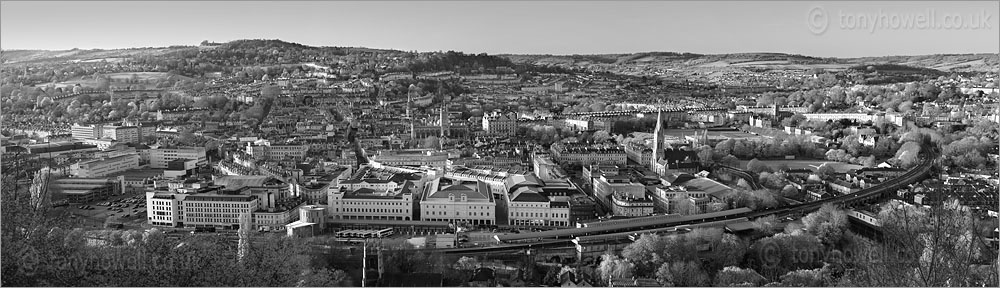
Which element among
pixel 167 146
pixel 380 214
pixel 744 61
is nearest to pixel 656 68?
pixel 744 61

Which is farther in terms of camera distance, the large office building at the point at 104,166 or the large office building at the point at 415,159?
the large office building at the point at 415,159

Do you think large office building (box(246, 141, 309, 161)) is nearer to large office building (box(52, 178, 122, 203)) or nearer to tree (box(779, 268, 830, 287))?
large office building (box(52, 178, 122, 203))

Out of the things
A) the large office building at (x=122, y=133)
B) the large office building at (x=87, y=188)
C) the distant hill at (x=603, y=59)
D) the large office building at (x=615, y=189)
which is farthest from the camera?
the distant hill at (x=603, y=59)

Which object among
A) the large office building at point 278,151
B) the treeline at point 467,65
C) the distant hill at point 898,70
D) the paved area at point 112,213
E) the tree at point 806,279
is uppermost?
the treeline at point 467,65

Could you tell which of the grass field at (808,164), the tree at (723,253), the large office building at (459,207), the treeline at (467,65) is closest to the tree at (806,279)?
the tree at (723,253)

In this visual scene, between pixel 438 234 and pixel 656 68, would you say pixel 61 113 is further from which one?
pixel 656 68

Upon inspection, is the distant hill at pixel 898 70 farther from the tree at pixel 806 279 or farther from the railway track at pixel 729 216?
the tree at pixel 806 279

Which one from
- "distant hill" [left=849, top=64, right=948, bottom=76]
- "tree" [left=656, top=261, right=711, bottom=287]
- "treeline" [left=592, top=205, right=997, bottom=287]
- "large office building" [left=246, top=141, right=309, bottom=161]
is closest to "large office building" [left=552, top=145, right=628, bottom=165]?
"large office building" [left=246, top=141, right=309, bottom=161]
